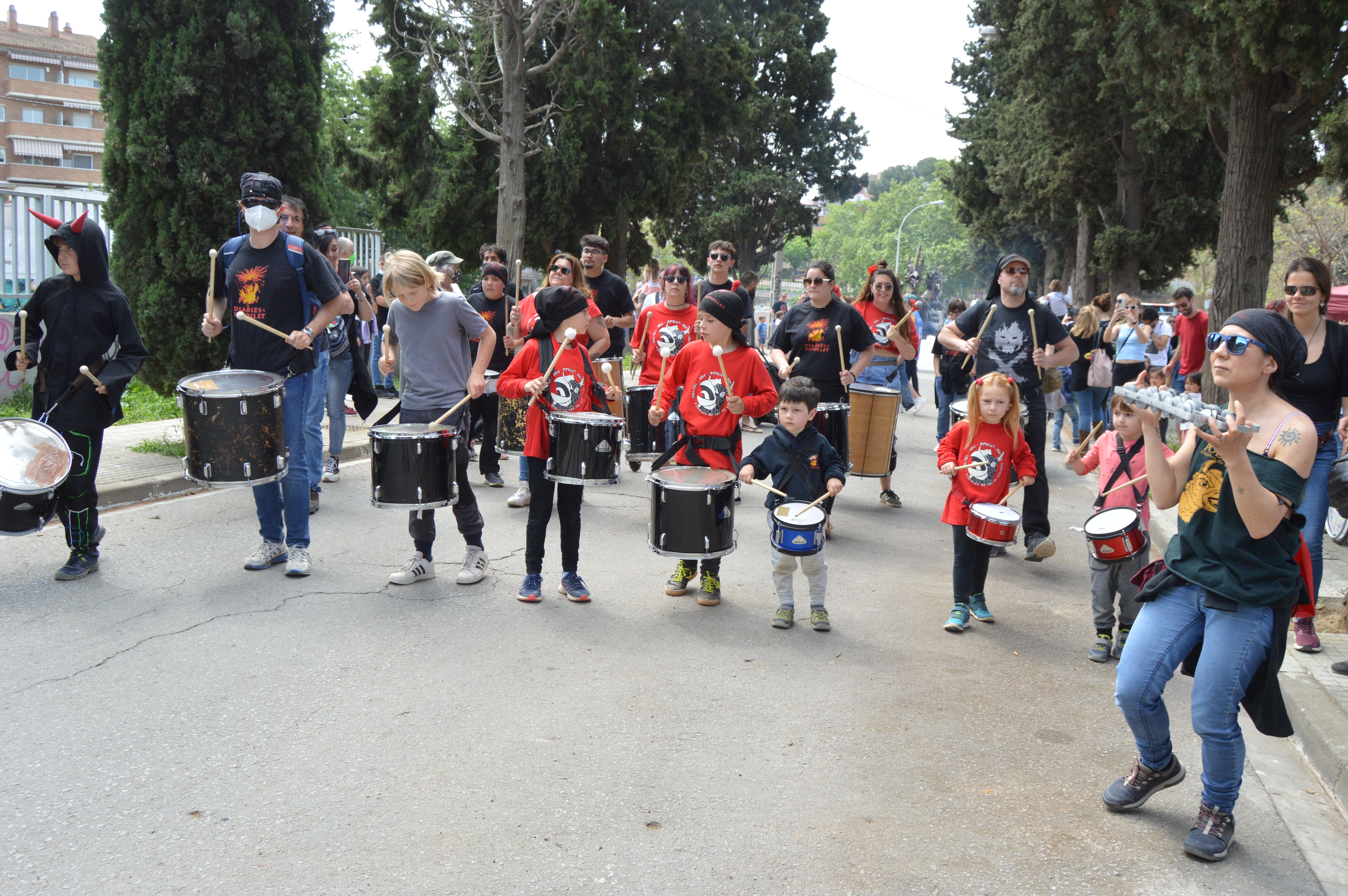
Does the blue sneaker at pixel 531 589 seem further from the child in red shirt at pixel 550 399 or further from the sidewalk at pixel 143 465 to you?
the sidewalk at pixel 143 465

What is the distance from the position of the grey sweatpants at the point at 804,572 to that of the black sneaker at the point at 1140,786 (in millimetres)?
2171

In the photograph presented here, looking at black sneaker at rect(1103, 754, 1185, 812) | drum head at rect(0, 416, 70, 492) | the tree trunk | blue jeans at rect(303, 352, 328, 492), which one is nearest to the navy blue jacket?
black sneaker at rect(1103, 754, 1185, 812)

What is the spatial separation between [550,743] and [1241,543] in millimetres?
2591

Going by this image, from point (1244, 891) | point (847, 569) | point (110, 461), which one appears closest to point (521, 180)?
point (110, 461)

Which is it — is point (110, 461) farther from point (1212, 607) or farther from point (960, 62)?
point (960, 62)

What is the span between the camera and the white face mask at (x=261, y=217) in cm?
604

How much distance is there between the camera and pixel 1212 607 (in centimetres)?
347

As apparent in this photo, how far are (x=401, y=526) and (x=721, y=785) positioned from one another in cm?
441

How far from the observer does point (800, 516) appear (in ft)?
18.2

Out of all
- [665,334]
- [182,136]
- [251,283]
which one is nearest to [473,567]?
[251,283]

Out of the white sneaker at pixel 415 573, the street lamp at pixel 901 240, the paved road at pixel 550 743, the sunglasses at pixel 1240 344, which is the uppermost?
the street lamp at pixel 901 240

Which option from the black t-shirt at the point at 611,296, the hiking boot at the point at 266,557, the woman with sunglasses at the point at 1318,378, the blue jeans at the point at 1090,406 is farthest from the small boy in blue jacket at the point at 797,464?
the blue jeans at the point at 1090,406

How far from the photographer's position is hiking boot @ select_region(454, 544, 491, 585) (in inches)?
247

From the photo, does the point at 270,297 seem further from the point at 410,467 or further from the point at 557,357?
the point at 557,357
